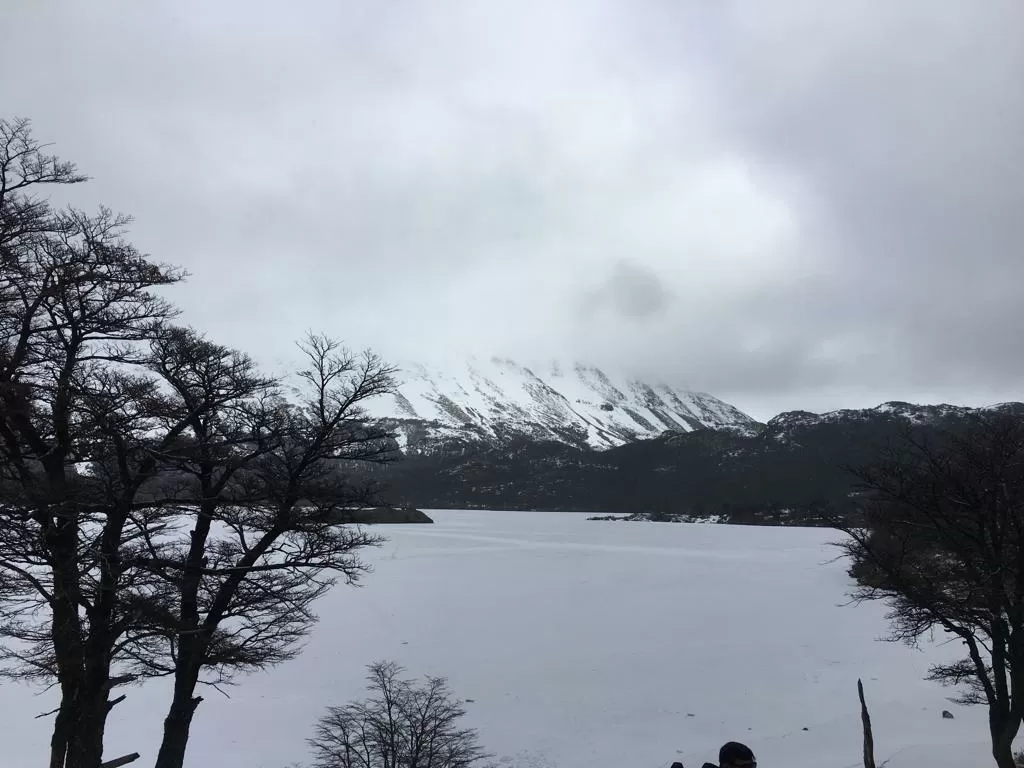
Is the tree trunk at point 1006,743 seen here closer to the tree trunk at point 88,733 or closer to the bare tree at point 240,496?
the bare tree at point 240,496

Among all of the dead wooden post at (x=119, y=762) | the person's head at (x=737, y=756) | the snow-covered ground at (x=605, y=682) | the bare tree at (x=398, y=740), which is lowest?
the snow-covered ground at (x=605, y=682)

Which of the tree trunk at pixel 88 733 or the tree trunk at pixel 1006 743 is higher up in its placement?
the tree trunk at pixel 88 733

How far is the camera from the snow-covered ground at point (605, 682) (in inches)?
587

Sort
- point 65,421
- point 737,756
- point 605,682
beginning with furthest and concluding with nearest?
point 605,682 → point 65,421 → point 737,756

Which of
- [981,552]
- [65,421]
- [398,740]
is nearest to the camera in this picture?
[65,421]

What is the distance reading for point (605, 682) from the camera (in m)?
19.5

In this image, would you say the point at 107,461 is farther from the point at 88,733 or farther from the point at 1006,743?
the point at 1006,743

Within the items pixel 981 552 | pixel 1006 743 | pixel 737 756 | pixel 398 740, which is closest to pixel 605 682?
pixel 398 740

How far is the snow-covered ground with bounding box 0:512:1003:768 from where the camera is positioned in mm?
14906

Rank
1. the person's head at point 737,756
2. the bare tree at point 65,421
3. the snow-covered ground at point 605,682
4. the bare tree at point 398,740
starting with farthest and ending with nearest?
the snow-covered ground at point 605,682 < the bare tree at point 398,740 < the bare tree at point 65,421 < the person's head at point 737,756

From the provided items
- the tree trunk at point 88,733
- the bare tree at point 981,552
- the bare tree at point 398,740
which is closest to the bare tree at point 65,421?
the tree trunk at point 88,733

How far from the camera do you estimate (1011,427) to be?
12344mm

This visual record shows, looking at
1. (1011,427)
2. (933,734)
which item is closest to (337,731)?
(933,734)

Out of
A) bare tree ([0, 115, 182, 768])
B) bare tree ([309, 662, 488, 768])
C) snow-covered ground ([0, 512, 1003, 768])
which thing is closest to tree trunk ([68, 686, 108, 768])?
bare tree ([0, 115, 182, 768])
